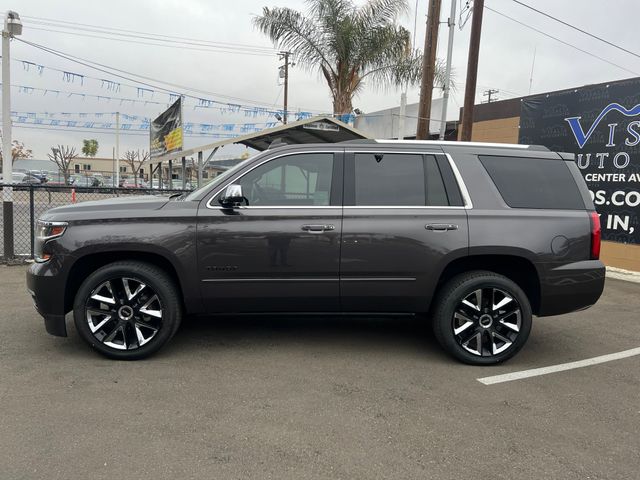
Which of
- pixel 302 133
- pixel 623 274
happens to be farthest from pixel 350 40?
pixel 623 274

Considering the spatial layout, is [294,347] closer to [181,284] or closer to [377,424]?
[181,284]

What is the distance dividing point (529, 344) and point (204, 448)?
350 cm

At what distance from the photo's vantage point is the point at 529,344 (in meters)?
5.02

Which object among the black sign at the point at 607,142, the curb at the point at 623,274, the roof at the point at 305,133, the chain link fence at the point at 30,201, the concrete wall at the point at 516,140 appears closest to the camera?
the chain link fence at the point at 30,201

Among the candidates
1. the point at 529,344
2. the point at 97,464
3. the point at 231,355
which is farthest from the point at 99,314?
the point at 529,344

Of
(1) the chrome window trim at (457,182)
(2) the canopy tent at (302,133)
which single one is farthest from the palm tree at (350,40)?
(1) the chrome window trim at (457,182)

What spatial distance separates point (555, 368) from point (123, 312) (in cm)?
377

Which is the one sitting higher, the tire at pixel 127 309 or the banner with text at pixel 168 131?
the banner with text at pixel 168 131

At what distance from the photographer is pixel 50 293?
410 centimetres

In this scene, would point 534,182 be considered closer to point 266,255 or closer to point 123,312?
point 266,255

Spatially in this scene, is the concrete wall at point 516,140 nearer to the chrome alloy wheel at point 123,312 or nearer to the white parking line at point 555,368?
the white parking line at point 555,368

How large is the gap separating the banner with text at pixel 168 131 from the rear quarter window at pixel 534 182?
15.3 meters

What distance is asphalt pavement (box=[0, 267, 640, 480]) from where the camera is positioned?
2.80m

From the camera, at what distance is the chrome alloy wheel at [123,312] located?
4.15 metres
